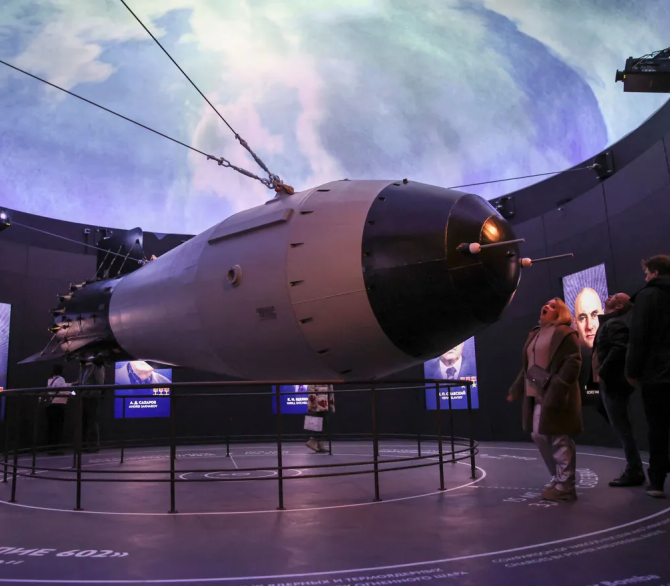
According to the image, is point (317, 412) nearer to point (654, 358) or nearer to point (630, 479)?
point (630, 479)

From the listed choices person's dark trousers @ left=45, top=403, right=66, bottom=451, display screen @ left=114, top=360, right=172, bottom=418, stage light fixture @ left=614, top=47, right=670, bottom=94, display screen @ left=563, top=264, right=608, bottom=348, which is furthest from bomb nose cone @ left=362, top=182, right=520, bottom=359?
display screen @ left=114, top=360, right=172, bottom=418

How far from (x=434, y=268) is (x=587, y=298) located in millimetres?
6926

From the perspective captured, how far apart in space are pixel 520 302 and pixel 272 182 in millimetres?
7423

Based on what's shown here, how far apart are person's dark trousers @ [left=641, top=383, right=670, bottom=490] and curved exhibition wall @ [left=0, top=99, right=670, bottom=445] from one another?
423 cm

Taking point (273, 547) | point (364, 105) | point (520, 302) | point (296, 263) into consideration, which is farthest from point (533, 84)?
point (273, 547)

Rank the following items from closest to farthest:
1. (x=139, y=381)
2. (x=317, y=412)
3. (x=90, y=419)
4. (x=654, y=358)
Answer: (x=654, y=358) < (x=317, y=412) < (x=90, y=419) < (x=139, y=381)

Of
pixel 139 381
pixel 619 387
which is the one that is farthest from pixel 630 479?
pixel 139 381

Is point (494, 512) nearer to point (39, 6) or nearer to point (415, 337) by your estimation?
point (415, 337)

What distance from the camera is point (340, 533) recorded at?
3.54m

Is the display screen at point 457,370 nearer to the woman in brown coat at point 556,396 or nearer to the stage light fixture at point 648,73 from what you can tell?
the stage light fixture at point 648,73

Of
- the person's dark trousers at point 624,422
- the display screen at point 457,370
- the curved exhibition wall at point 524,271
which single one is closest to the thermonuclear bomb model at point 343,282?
the person's dark trousers at point 624,422

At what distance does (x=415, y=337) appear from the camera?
3814mm

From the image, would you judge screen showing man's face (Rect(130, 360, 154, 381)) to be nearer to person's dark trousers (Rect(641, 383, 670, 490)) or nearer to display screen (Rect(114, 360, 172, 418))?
display screen (Rect(114, 360, 172, 418))

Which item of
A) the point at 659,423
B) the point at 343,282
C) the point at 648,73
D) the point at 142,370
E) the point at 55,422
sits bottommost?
the point at 55,422
